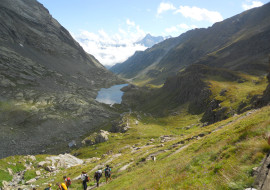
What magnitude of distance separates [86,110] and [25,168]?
98404 millimetres

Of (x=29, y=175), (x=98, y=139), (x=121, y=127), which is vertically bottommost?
(x=98, y=139)

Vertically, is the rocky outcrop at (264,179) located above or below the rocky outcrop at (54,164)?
above

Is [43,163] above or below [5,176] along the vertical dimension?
below

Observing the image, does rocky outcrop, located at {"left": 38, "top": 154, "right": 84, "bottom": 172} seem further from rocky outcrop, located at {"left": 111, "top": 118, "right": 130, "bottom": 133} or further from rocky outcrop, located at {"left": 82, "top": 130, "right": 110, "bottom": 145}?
rocky outcrop, located at {"left": 111, "top": 118, "right": 130, "bottom": 133}

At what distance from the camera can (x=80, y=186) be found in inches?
940

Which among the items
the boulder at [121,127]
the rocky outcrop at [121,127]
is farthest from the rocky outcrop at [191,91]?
the boulder at [121,127]

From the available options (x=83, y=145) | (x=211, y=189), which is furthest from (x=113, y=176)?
(x=83, y=145)

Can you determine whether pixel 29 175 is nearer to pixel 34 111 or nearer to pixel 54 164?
pixel 54 164

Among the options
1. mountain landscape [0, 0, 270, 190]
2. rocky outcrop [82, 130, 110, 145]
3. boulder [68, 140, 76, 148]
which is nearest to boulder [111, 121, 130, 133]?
mountain landscape [0, 0, 270, 190]

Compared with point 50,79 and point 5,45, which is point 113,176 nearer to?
point 50,79

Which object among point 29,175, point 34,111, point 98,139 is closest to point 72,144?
point 98,139

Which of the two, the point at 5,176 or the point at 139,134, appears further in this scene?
the point at 139,134

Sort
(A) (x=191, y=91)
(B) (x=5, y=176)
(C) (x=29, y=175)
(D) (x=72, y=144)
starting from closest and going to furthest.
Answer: (B) (x=5, y=176)
(C) (x=29, y=175)
(D) (x=72, y=144)
(A) (x=191, y=91)

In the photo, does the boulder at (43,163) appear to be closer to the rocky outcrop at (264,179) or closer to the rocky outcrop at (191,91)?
the rocky outcrop at (264,179)
